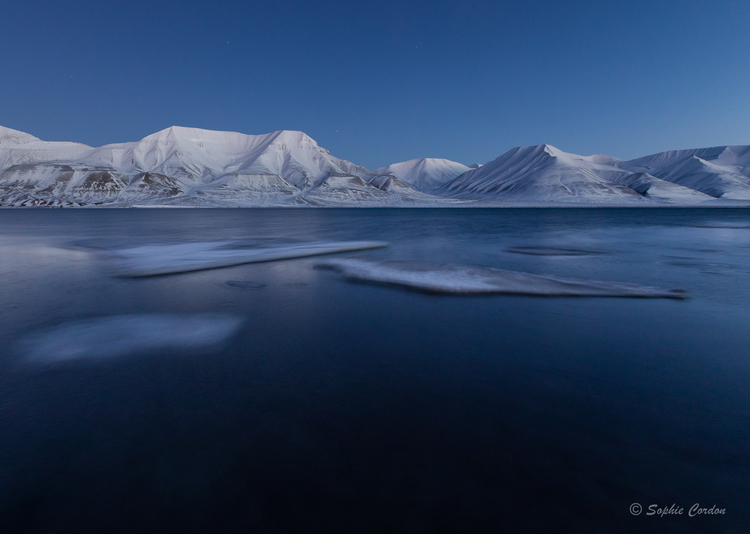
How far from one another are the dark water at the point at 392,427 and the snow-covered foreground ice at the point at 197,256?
5514 mm

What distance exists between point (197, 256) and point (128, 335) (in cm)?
1051

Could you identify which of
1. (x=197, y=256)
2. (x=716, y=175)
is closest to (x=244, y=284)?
(x=197, y=256)

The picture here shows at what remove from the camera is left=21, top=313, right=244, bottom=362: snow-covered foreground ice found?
6105 millimetres

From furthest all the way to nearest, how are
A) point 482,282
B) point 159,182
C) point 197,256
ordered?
point 159,182
point 197,256
point 482,282

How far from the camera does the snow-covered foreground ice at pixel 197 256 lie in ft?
44.2

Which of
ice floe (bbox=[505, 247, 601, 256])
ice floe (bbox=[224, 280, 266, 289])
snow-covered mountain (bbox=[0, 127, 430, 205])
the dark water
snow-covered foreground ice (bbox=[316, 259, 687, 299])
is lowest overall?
the dark water

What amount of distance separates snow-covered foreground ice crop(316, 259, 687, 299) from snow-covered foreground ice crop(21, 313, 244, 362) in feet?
17.2

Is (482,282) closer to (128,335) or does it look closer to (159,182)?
(128,335)

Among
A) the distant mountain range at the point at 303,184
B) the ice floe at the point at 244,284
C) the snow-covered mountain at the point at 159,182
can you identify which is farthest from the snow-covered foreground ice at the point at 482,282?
the snow-covered mountain at the point at 159,182

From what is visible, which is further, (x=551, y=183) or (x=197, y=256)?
(x=551, y=183)

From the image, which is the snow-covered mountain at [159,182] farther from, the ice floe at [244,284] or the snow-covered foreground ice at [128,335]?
the snow-covered foreground ice at [128,335]

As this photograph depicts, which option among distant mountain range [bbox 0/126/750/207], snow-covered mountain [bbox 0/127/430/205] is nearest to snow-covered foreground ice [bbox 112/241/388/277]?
distant mountain range [bbox 0/126/750/207]

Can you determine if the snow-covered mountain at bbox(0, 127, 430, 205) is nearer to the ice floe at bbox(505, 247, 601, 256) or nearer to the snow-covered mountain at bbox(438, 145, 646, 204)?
the snow-covered mountain at bbox(438, 145, 646, 204)

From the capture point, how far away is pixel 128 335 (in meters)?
6.83
